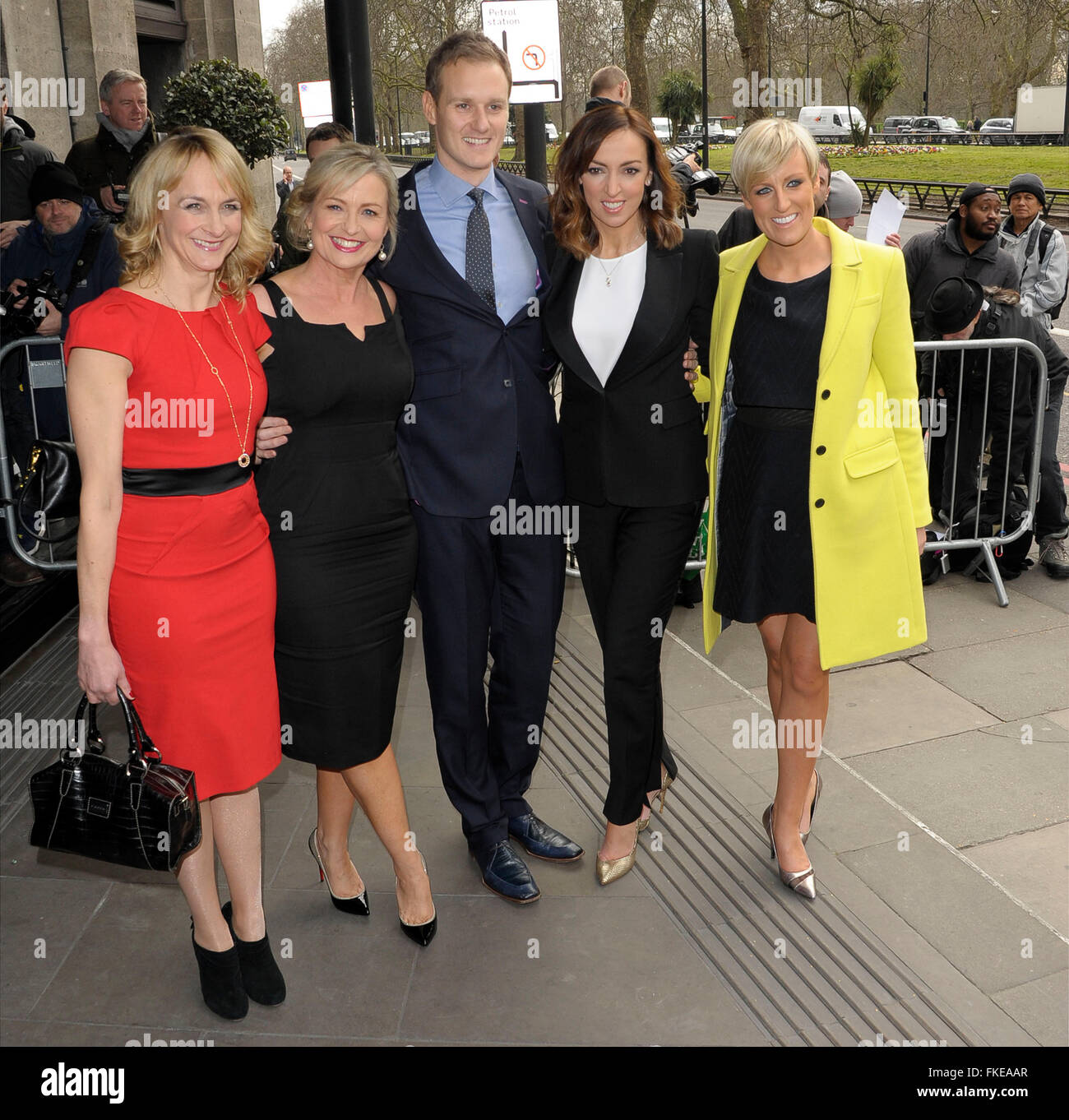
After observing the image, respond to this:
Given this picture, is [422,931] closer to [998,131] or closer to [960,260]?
[960,260]

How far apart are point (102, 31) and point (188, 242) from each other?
10.9m

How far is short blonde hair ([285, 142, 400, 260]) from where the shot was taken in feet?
10.3

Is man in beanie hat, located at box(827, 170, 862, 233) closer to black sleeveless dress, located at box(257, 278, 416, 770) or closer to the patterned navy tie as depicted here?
the patterned navy tie

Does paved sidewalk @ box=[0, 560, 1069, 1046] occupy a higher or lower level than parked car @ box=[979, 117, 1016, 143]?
lower

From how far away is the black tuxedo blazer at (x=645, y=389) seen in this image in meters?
3.48

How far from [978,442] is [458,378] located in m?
4.31

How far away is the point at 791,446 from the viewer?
3.50 m

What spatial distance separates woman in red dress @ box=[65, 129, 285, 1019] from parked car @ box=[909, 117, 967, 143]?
199 feet

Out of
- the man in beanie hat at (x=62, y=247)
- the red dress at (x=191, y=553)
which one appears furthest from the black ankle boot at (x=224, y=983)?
the man in beanie hat at (x=62, y=247)

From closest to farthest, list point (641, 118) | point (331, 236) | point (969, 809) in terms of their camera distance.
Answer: point (331, 236)
point (641, 118)
point (969, 809)

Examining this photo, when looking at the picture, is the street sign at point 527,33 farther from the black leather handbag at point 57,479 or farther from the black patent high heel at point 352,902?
the black patent high heel at point 352,902

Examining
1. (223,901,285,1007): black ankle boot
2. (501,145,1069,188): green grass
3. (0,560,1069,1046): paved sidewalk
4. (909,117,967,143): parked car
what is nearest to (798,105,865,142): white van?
(909,117,967,143): parked car
